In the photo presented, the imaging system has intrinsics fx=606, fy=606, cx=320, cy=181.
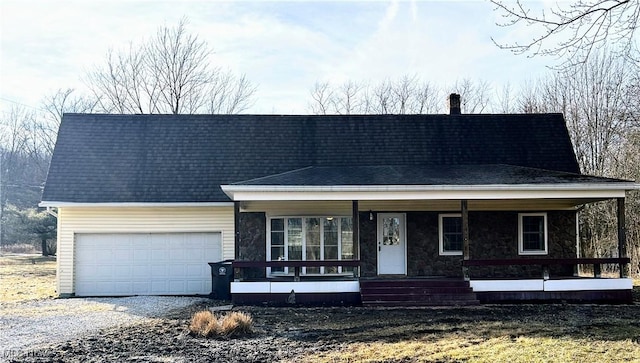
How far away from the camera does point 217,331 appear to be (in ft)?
35.8

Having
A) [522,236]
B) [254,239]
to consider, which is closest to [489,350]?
[522,236]

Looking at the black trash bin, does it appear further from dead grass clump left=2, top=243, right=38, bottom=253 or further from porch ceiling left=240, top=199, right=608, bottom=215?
dead grass clump left=2, top=243, right=38, bottom=253

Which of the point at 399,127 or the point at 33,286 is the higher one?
the point at 399,127

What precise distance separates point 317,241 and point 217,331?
742 centimetres

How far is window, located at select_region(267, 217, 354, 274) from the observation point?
59.0 ft

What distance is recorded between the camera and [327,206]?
17359 mm

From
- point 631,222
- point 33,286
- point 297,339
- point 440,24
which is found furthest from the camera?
point 631,222

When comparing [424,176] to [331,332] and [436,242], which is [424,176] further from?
[331,332]

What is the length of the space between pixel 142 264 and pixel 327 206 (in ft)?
19.5

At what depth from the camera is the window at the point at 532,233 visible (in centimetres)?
1817

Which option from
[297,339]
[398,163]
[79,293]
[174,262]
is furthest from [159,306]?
[398,163]

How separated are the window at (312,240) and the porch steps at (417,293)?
2.39 metres

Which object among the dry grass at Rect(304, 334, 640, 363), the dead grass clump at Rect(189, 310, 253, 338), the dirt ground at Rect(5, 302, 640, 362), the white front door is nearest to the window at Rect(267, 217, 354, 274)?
the white front door

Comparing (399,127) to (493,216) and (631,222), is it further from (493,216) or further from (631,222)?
(631,222)
